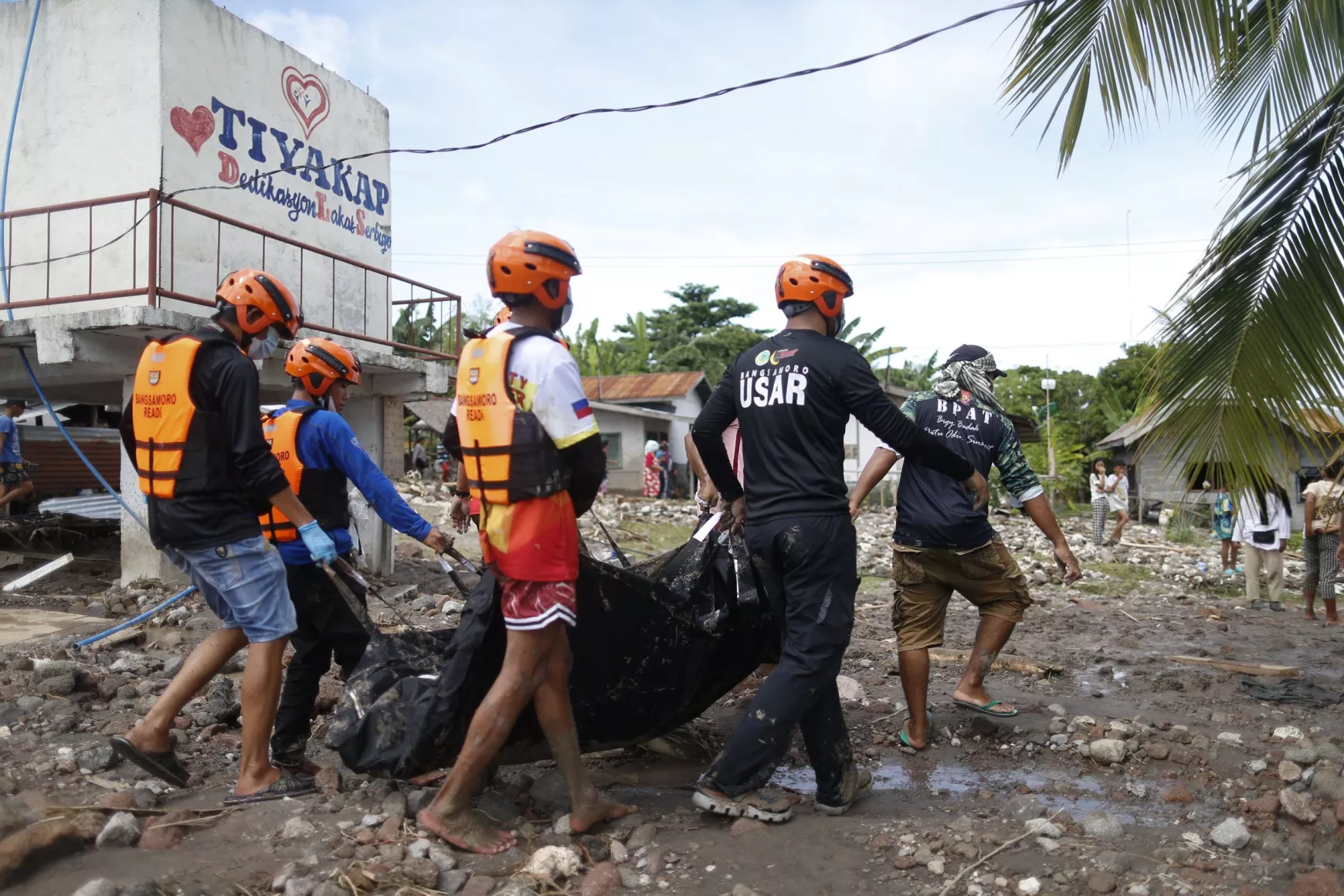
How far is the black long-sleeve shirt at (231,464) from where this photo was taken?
11.8 feet

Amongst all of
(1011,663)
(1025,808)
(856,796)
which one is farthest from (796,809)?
(1011,663)

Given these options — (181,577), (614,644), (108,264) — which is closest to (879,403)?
(614,644)

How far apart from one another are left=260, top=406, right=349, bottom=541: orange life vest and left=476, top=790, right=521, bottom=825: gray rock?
4.46 feet

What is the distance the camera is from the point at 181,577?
9.02m

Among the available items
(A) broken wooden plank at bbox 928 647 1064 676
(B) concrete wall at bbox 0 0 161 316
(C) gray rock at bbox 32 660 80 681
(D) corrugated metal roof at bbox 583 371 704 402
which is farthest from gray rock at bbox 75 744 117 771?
(D) corrugated metal roof at bbox 583 371 704 402

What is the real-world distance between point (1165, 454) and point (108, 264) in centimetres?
885

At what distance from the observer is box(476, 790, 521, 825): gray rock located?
351 cm

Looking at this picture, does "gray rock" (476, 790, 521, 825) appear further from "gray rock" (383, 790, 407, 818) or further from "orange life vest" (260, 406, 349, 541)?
"orange life vest" (260, 406, 349, 541)

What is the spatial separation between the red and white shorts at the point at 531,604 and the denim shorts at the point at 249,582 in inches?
38.3

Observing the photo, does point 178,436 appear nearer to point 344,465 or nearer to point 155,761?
point 344,465

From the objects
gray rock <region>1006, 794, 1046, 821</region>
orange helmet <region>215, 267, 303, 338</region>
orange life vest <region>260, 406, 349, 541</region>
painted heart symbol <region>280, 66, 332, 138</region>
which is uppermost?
painted heart symbol <region>280, 66, 332, 138</region>

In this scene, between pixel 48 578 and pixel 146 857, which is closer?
pixel 146 857

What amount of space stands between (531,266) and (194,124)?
750 centimetres

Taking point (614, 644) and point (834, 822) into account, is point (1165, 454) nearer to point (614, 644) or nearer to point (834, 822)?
point (834, 822)
